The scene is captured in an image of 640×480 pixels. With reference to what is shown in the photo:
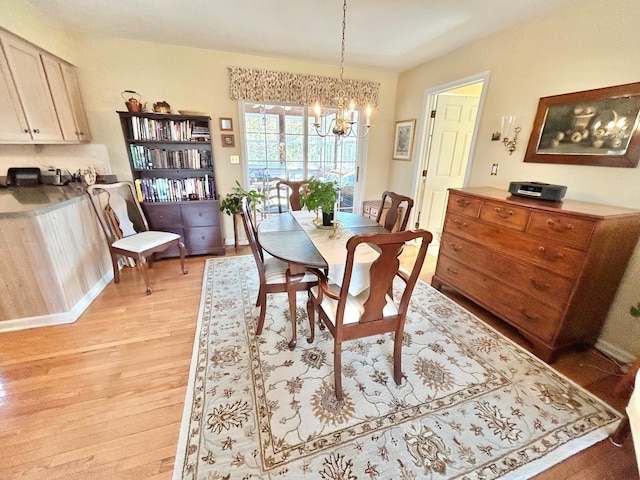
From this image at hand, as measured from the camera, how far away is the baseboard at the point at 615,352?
1755 millimetres

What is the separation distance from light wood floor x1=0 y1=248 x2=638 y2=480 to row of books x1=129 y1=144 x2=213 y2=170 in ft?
5.40

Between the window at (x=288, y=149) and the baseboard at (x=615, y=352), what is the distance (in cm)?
298

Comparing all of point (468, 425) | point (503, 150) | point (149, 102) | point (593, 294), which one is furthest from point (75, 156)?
point (593, 294)

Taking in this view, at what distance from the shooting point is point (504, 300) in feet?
6.62

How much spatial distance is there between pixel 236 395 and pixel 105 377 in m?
0.86

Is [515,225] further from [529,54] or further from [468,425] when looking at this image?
[529,54]

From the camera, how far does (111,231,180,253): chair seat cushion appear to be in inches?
97.7

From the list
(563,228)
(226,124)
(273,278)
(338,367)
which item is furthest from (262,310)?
(226,124)

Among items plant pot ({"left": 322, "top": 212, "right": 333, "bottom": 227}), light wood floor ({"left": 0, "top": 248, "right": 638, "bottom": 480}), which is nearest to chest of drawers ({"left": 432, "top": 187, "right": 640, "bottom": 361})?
light wood floor ({"left": 0, "top": 248, "right": 638, "bottom": 480})

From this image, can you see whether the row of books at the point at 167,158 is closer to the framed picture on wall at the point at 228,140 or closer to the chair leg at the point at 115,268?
the framed picture on wall at the point at 228,140

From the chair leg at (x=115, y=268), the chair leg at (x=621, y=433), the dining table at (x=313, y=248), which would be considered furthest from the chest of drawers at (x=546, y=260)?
the chair leg at (x=115, y=268)

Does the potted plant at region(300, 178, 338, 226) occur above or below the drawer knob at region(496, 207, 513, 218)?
above

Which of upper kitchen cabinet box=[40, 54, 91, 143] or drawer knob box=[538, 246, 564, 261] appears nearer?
drawer knob box=[538, 246, 564, 261]

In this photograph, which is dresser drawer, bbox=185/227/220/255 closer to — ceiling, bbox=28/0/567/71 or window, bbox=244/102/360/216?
window, bbox=244/102/360/216
